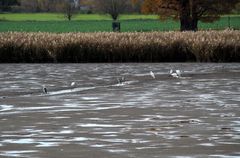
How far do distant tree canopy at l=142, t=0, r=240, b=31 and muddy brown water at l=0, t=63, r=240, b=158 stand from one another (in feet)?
107

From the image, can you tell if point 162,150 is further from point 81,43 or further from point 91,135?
point 81,43

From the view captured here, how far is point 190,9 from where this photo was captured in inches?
2327

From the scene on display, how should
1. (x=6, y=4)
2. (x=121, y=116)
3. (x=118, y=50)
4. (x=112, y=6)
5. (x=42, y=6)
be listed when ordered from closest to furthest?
(x=121, y=116)
(x=118, y=50)
(x=112, y=6)
(x=6, y=4)
(x=42, y=6)

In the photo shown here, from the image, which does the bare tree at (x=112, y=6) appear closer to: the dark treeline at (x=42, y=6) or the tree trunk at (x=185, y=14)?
the dark treeline at (x=42, y=6)

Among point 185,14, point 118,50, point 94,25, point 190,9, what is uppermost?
point 190,9

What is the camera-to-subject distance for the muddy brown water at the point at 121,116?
35.4 ft

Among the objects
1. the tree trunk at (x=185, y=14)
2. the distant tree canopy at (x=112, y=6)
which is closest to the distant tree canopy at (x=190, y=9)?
the tree trunk at (x=185, y=14)

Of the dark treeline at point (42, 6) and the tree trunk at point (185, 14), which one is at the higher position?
the dark treeline at point (42, 6)

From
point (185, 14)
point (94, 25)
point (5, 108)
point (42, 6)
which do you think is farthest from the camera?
point (42, 6)

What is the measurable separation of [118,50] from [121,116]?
2073 centimetres

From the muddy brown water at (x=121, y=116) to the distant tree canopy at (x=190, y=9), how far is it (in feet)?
107

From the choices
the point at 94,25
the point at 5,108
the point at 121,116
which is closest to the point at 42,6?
the point at 94,25

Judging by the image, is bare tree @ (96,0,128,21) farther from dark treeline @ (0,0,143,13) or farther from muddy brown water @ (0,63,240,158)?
muddy brown water @ (0,63,240,158)

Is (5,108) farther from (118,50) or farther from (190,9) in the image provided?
(190,9)
